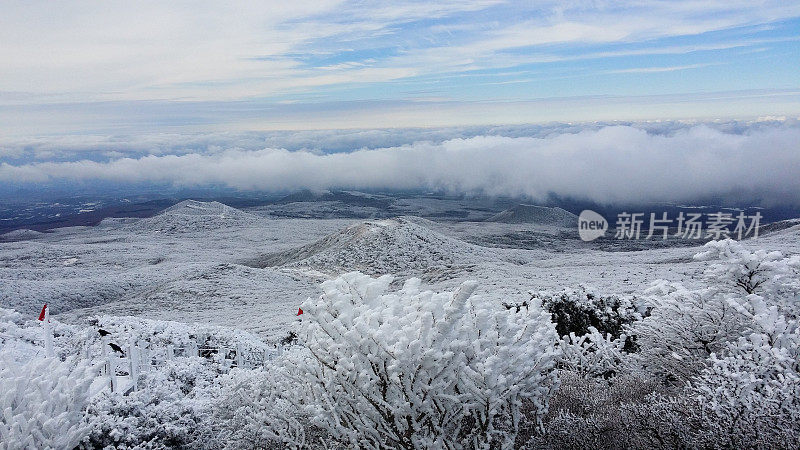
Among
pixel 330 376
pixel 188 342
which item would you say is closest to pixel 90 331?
pixel 188 342

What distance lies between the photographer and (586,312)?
1534 cm

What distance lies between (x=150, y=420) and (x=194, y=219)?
84.0 metres

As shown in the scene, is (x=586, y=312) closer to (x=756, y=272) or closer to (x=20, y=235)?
(x=756, y=272)

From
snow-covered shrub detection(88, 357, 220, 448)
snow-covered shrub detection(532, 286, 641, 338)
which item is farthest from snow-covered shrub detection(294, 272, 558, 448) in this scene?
snow-covered shrub detection(532, 286, 641, 338)

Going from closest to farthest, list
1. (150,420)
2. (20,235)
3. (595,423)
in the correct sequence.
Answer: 1. (595,423)
2. (150,420)
3. (20,235)

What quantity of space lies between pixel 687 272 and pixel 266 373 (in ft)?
87.6

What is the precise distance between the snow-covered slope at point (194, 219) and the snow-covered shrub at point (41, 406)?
7811 cm

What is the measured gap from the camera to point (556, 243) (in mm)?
66250

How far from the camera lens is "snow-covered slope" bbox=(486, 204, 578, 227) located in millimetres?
101250

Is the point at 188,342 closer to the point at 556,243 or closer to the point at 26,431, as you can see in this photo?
the point at 26,431

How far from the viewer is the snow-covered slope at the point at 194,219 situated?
82125 mm

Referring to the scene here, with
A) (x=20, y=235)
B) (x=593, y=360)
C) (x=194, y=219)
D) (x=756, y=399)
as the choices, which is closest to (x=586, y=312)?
(x=593, y=360)

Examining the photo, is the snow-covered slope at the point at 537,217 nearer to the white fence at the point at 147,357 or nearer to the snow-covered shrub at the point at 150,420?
the white fence at the point at 147,357

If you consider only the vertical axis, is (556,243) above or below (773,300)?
below
